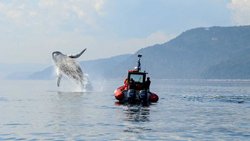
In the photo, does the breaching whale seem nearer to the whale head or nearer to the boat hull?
the whale head

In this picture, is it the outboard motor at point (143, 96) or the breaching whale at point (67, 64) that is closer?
the outboard motor at point (143, 96)

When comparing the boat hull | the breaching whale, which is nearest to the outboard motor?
the boat hull

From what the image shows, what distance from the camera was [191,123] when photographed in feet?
132

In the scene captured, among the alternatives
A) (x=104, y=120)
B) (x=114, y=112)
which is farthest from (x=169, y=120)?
(x=114, y=112)

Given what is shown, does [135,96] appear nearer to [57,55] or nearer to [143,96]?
[143,96]

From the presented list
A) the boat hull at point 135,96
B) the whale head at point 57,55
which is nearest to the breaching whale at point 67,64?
the whale head at point 57,55

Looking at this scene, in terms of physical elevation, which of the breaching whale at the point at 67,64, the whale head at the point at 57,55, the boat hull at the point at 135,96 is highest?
the whale head at the point at 57,55

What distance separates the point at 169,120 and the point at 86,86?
63892 millimetres

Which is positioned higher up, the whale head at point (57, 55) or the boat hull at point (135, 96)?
the whale head at point (57, 55)

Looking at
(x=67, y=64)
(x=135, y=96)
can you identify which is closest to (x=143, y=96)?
(x=135, y=96)

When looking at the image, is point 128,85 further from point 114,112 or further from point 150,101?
point 114,112

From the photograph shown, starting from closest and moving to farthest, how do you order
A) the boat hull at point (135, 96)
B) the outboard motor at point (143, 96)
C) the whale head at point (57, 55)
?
1. the boat hull at point (135, 96)
2. the outboard motor at point (143, 96)
3. the whale head at point (57, 55)

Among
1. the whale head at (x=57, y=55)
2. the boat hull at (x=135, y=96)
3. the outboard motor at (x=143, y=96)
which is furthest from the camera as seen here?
the whale head at (x=57, y=55)

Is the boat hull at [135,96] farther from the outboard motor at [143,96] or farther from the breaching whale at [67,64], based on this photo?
the breaching whale at [67,64]
